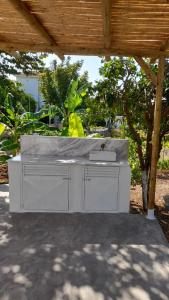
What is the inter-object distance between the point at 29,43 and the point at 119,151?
2.29 metres

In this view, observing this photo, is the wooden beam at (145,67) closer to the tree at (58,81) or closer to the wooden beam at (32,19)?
the wooden beam at (32,19)

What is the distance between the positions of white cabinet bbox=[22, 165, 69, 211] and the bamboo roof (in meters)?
1.80

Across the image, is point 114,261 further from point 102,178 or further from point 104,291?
point 102,178

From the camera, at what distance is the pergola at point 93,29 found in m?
2.86

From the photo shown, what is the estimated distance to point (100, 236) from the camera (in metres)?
4.05

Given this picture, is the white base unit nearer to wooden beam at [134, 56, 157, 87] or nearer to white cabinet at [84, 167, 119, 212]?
white cabinet at [84, 167, 119, 212]

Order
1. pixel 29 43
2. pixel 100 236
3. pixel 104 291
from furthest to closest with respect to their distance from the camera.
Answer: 1. pixel 29 43
2. pixel 100 236
3. pixel 104 291

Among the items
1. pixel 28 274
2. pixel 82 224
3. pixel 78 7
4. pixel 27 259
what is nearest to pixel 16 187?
pixel 82 224

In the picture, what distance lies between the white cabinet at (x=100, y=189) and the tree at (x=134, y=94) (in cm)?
64

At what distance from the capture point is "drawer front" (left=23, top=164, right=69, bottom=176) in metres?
4.68

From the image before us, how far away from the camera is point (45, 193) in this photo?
477cm

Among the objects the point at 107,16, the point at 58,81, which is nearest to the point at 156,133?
the point at 107,16

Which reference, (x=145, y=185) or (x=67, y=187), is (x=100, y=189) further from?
(x=145, y=185)

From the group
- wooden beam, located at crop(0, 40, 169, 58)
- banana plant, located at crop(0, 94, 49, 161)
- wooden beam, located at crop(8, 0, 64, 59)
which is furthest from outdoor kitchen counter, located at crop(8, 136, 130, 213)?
banana plant, located at crop(0, 94, 49, 161)
